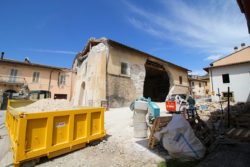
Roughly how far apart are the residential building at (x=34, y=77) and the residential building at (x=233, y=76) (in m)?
25.5

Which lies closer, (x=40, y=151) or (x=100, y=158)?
(x=40, y=151)

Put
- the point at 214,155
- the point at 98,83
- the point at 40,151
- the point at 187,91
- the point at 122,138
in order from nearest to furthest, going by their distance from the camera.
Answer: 1. the point at 40,151
2. the point at 214,155
3. the point at 122,138
4. the point at 98,83
5. the point at 187,91

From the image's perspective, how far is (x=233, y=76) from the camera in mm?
20953

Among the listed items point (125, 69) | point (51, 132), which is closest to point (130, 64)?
point (125, 69)

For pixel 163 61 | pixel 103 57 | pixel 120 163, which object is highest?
pixel 163 61

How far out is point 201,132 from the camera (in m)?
4.86

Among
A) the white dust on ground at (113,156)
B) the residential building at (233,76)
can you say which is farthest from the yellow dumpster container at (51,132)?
the residential building at (233,76)

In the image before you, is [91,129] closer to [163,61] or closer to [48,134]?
[48,134]

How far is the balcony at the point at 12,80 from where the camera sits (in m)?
24.2

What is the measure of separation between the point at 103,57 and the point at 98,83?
2567 mm

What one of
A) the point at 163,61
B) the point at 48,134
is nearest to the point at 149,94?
the point at 163,61

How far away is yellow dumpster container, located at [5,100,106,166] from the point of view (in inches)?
122

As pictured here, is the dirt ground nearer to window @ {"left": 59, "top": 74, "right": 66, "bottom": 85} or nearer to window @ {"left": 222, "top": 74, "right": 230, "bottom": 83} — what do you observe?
window @ {"left": 222, "top": 74, "right": 230, "bottom": 83}

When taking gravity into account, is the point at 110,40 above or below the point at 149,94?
above
